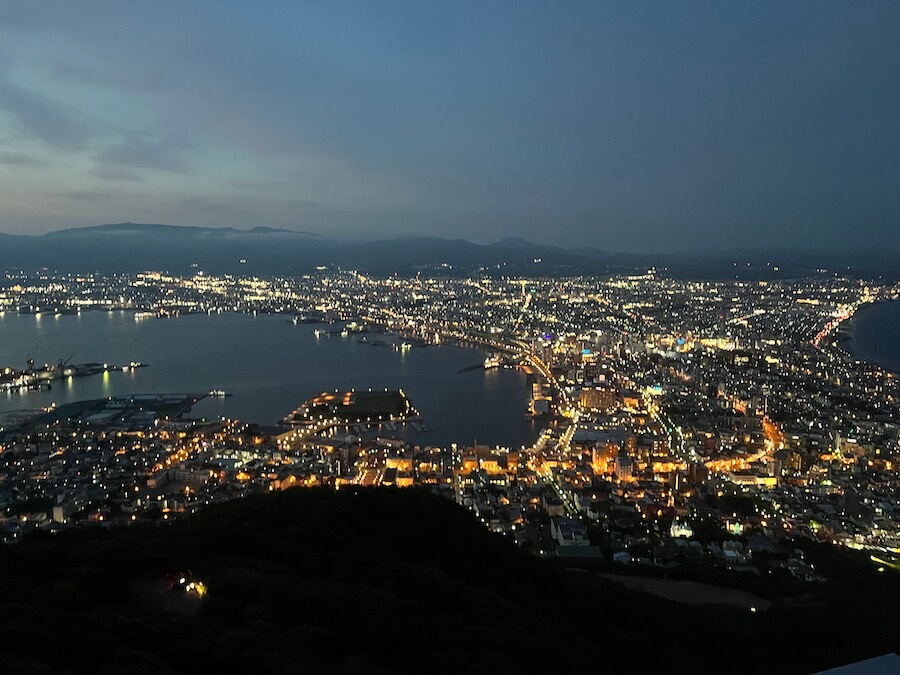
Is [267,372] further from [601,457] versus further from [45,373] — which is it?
[601,457]

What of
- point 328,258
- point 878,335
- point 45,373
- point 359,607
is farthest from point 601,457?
point 328,258

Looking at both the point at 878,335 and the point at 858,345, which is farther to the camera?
the point at 878,335

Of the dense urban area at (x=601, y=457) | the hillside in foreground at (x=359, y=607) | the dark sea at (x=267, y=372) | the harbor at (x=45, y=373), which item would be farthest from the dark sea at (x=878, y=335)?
the harbor at (x=45, y=373)

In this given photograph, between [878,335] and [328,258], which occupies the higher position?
[328,258]

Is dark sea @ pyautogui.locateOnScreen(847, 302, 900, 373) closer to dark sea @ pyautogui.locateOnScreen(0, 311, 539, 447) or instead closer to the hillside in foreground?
dark sea @ pyautogui.locateOnScreen(0, 311, 539, 447)

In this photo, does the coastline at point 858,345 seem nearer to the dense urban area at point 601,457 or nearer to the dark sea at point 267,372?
the dense urban area at point 601,457

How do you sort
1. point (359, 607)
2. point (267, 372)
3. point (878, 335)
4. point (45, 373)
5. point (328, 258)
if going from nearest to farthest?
point (359, 607) → point (45, 373) → point (267, 372) → point (878, 335) → point (328, 258)

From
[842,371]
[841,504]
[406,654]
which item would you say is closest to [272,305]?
[842,371]
